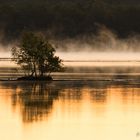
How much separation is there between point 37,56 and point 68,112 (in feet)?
83.6

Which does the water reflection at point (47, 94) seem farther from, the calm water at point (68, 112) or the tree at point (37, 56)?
the tree at point (37, 56)

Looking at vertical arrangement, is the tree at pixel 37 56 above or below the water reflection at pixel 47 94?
above

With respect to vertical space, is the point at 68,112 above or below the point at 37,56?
below

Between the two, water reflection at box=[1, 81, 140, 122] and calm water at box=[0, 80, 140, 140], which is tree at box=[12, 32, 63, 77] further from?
calm water at box=[0, 80, 140, 140]

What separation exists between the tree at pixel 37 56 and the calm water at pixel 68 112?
11.9 feet

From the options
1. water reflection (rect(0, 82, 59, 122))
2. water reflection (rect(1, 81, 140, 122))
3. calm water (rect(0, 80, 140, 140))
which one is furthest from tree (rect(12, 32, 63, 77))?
calm water (rect(0, 80, 140, 140))

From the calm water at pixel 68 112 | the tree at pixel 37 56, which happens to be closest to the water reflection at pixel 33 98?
the calm water at pixel 68 112

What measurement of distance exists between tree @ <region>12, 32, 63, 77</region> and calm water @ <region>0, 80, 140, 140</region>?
362 cm

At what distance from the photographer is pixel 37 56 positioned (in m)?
65.1

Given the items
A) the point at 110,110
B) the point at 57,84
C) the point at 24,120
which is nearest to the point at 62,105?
the point at 110,110

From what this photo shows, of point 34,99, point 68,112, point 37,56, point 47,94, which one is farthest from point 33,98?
point 37,56

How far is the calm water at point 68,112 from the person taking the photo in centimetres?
3144

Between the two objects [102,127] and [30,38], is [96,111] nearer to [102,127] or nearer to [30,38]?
[102,127]

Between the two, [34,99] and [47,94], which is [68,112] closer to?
[34,99]
